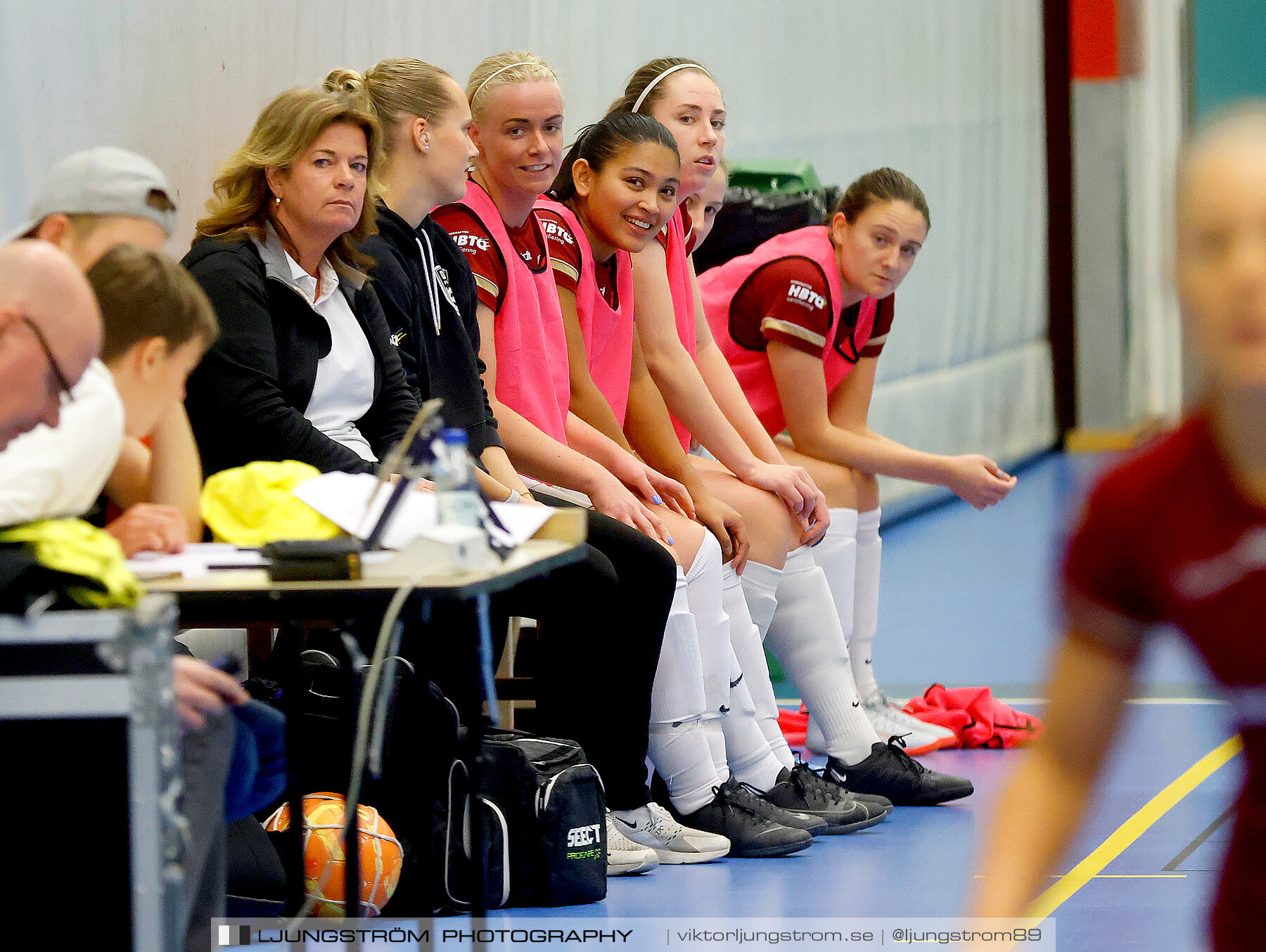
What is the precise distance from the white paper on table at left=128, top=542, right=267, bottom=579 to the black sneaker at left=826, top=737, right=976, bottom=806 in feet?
5.92

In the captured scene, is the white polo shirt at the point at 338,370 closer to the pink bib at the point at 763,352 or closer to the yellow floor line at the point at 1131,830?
the yellow floor line at the point at 1131,830

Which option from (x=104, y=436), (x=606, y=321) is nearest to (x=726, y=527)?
(x=606, y=321)

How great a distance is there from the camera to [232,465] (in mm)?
2709

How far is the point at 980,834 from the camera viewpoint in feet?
6.23

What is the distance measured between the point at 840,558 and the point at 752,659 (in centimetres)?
58

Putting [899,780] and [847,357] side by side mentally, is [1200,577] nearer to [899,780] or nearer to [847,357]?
[899,780]

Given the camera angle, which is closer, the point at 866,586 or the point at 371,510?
the point at 371,510

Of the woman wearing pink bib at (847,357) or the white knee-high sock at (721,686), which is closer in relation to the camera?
the white knee-high sock at (721,686)

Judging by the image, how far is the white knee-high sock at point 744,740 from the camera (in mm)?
3371

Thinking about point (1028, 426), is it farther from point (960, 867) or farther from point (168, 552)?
point (168, 552)

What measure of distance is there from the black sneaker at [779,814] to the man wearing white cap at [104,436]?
1350 mm

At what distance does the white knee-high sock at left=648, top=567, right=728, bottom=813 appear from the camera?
3.15 metres

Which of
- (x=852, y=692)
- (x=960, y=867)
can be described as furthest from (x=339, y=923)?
(x=852, y=692)

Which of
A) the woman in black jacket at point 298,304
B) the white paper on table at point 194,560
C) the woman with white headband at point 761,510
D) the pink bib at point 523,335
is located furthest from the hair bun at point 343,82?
the white paper on table at point 194,560
